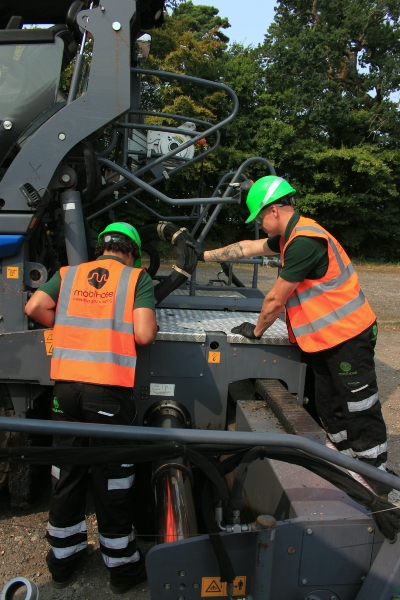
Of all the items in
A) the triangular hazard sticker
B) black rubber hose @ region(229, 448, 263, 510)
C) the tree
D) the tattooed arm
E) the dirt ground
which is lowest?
the dirt ground

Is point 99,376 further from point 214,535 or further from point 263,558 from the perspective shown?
point 263,558

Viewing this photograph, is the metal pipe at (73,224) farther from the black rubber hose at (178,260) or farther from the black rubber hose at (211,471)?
the black rubber hose at (211,471)

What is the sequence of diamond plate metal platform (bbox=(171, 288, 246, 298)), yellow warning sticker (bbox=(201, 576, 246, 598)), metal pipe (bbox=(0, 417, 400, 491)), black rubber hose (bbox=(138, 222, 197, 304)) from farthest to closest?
diamond plate metal platform (bbox=(171, 288, 246, 298)) → black rubber hose (bbox=(138, 222, 197, 304)) → yellow warning sticker (bbox=(201, 576, 246, 598)) → metal pipe (bbox=(0, 417, 400, 491))

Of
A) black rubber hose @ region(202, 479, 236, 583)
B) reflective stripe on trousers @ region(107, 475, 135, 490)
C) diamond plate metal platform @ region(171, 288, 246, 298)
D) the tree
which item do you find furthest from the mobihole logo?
the tree

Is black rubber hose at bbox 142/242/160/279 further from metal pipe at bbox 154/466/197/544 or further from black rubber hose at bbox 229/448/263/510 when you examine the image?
black rubber hose at bbox 229/448/263/510

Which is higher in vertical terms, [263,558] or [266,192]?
[266,192]

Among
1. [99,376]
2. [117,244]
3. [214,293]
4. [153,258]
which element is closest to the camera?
[99,376]

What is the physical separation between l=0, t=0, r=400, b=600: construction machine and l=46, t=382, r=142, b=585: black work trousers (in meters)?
0.19

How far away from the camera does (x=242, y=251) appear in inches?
144

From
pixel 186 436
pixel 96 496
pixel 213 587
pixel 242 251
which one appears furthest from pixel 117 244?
pixel 213 587

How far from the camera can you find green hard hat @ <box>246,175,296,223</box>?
2.97 meters

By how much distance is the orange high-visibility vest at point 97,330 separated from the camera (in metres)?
2.53

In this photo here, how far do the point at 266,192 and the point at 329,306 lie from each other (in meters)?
0.74

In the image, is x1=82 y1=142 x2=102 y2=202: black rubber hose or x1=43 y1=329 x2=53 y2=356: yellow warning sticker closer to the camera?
x1=43 y1=329 x2=53 y2=356: yellow warning sticker
